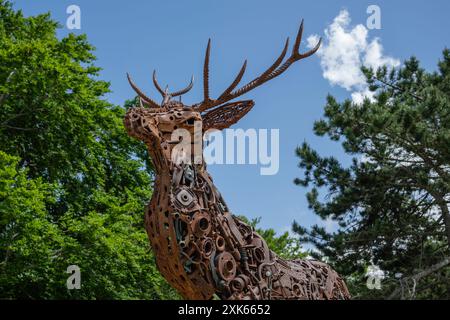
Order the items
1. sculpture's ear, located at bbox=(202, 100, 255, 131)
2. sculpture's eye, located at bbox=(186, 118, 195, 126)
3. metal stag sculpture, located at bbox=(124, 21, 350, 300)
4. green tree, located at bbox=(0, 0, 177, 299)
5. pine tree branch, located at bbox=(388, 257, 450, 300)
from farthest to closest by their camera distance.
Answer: green tree, located at bbox=(0, 0, 177, 299), pine tree branch, located at bbox=(388, 257, 450, 300), sculpture's ear, located at bbox=(202, 100, 255, 131), sculpture's eye, located at bbox=(186, 118, 195, 126), metal stag sculpture, located at bbox=(124, 21, 350, 300)

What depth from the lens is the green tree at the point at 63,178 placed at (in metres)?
13.2

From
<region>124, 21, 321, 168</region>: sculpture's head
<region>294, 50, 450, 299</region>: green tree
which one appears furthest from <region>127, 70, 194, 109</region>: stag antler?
<region>294, 50, 450, 299</region>: green tree

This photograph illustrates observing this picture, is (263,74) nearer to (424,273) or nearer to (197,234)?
(197,234)

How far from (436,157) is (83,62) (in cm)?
944

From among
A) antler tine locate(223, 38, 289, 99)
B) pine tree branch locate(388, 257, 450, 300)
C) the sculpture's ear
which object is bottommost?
pine tree branch locate(388, 257, 450, 300)

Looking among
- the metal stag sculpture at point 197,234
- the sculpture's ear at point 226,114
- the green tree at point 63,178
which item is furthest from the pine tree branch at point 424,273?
the sculpture's ear at point 226,114

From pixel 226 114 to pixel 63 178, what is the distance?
10.5 m

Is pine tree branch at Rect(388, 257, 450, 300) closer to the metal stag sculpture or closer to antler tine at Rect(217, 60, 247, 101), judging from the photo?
the metal stag sculpture

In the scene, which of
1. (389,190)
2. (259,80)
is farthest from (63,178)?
(259,80)

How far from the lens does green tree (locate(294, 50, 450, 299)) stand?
1254 centimetres

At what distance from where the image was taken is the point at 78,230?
44.3ft
